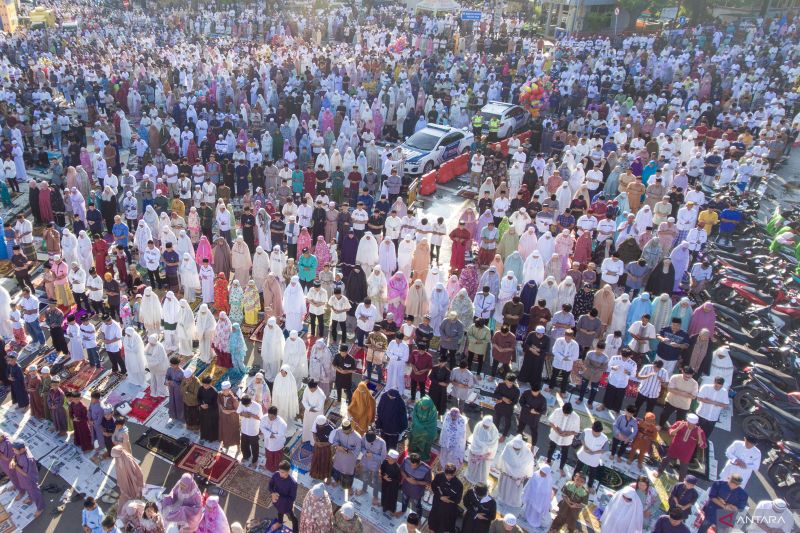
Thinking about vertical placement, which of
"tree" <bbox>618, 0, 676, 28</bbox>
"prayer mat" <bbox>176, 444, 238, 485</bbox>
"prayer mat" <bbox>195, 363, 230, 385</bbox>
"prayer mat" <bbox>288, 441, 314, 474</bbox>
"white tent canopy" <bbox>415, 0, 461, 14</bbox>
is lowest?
"prayer mat" <bbox>176, 444, 238, 485</bbox>

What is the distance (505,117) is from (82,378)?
15865 mm

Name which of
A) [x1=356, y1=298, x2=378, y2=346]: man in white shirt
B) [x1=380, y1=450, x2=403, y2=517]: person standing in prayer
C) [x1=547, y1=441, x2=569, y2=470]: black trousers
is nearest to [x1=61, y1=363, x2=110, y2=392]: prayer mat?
[x1=356, y1=298, x2=378, y2=346]: man in white shirt

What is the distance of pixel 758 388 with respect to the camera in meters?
9.66

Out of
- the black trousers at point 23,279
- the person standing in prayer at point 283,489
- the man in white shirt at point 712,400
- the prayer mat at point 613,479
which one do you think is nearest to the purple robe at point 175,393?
the person standing in prayer at point 283,489

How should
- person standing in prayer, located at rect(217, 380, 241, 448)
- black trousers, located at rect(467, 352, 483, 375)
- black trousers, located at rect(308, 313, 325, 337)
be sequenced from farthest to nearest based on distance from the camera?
black trousers, located at rect(308, 313, 325, 337)
black trousers, located at rect(467, 352, 483, 375)
person standing in prayer, located at rect(217, 380, 241, 448)

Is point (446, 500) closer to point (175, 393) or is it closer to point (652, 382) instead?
point (652, 382)

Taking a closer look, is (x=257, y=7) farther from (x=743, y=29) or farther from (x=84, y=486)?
(x=84, y=486)

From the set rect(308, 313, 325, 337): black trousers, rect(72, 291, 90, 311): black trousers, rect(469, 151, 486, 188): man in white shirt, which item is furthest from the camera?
rect(469, 151, 486, 188): man in white shirt

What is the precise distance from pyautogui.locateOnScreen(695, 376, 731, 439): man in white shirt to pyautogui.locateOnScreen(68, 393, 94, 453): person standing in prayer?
335 inches

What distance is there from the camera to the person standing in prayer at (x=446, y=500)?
23.2 feet

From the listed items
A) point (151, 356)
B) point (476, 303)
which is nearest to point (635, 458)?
point (476, 303)

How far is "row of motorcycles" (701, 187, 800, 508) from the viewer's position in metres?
8.91

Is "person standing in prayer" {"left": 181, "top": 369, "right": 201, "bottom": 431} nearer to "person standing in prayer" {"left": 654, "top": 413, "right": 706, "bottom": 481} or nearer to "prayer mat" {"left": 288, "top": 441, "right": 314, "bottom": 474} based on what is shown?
"prayer mat" {"left": 288, "top": 441, "right": 314, "bottom": 474}

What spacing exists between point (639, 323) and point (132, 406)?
26.8 feet
